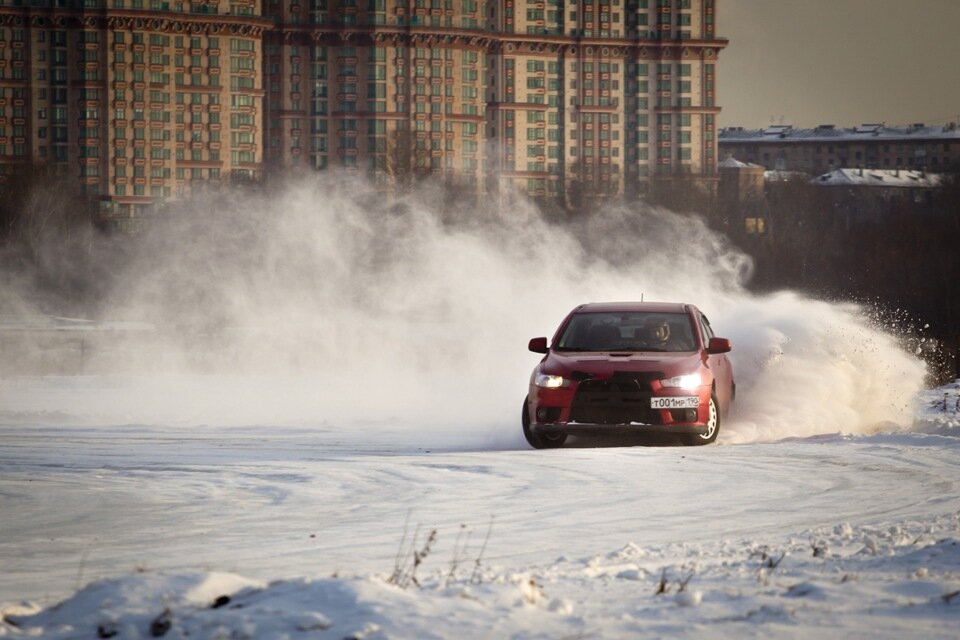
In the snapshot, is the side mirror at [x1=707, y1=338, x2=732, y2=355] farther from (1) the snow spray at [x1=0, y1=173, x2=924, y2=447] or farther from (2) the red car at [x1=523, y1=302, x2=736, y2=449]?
(1) the snow spray at [x1=0, y1=173, x2=924, y2=447]

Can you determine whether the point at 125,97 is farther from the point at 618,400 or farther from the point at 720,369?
the point at 618,400

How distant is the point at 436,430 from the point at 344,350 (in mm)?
26875

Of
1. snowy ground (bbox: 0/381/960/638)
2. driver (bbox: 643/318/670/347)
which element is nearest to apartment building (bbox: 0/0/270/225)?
driver (bbox: 643/318/670/347)

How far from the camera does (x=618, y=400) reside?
1773 centimetres

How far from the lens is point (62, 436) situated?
20984 millimetres

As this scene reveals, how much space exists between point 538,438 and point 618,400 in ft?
3.62

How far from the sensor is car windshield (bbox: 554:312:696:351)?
19.0 metres

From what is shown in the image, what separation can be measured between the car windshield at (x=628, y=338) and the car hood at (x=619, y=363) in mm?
443

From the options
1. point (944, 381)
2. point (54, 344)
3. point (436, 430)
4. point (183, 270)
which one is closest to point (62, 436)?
point (436, 430)

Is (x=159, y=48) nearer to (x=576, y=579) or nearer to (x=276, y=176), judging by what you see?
(x=276, y=176)

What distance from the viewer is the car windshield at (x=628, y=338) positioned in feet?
62.3

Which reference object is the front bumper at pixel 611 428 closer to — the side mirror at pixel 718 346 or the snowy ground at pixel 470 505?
the snowy ground at pixel 470 505

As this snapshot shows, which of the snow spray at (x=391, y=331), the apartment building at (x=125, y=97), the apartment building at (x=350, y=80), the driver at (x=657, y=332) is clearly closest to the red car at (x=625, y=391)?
the driver at (x=657, y=332)

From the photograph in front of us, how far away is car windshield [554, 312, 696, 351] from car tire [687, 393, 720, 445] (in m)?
0.72
